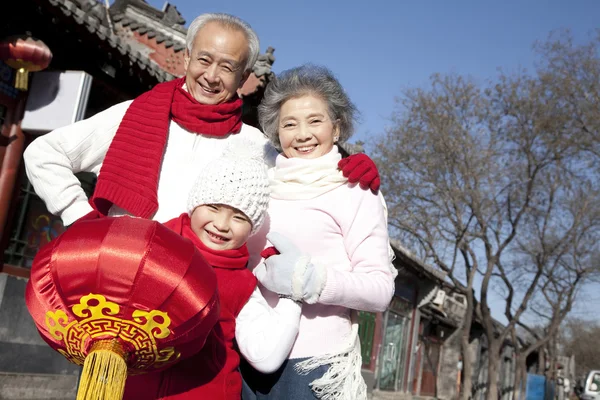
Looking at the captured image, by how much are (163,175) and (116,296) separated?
0.76 meters

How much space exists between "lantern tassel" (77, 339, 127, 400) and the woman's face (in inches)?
39.3

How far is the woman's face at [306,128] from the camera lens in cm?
227

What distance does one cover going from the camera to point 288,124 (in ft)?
7.58

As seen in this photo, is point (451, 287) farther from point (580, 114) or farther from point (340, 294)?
point (340, 294)

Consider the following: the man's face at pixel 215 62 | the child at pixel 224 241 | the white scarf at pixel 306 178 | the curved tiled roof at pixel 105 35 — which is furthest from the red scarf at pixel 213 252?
the curved tiled roof at pixel 105 35

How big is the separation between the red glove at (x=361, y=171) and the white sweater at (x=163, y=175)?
0.35 meters

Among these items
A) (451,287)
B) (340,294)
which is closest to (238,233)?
(340,294)

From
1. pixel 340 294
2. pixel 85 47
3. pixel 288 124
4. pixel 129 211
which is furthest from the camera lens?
pixel 85 47

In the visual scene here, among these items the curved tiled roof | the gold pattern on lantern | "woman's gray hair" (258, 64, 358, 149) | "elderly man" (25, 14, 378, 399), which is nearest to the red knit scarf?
"elderly man" (25, 14, 378, 399)

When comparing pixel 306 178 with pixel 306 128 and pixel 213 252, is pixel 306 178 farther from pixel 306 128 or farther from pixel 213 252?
pixel 213 252

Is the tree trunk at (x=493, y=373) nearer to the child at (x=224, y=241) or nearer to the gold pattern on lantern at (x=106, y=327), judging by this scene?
the child at (x=224, y=241)

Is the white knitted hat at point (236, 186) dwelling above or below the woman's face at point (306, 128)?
below

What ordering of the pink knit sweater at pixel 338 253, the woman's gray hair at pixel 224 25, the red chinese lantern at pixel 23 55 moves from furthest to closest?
the red chinese lantern at pixel 23 55 → the woman's gray hair at pixel 224 25 → the pink knit sweater at pixel 338 253

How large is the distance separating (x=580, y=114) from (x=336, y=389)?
54.2ft
